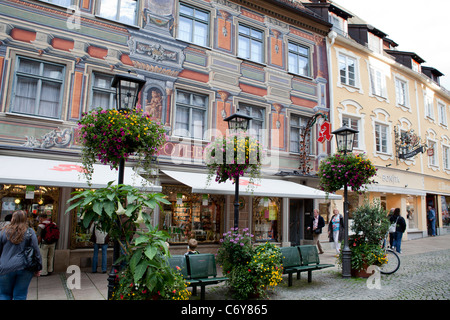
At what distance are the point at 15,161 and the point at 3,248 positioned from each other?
3.84 meters

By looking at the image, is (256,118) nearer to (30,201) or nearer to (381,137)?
(30,201)

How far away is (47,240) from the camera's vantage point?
8.07 metres

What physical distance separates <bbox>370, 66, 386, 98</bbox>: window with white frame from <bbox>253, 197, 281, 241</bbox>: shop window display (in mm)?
8538

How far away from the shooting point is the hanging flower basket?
725cm

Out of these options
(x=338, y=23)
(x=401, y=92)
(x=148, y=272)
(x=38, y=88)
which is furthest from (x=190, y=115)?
(x=401, y=92)

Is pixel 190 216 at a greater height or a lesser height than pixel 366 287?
greater

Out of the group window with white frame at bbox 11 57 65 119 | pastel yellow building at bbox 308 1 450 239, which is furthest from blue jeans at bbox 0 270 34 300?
pastel yellow building at bbox 308 1 450 239

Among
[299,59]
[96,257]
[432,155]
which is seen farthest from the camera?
[432,155]

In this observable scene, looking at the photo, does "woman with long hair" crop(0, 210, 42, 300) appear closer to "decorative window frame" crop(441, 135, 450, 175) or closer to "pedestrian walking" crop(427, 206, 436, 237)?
"pedestrian walking" crop(427, 206, 436, 237)

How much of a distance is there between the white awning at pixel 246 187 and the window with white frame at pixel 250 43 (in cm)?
474

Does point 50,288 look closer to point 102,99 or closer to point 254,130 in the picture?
point 102,99

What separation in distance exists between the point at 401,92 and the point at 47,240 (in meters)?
19.0
